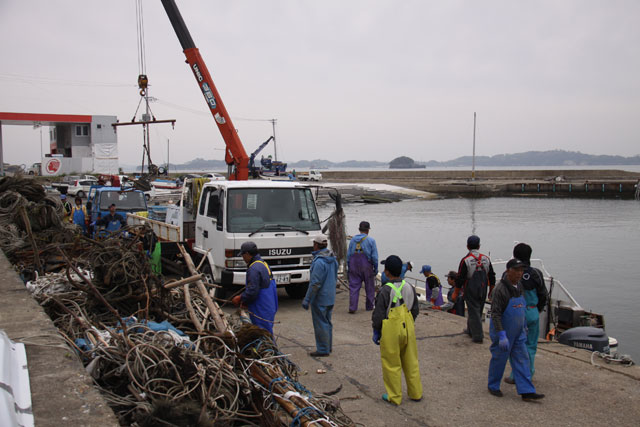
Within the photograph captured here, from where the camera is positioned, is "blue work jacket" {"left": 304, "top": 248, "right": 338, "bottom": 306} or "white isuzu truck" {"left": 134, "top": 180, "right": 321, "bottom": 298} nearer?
"blue work jacket" {"left": 304, "top": 248, "right": 338, "bottom": 306}

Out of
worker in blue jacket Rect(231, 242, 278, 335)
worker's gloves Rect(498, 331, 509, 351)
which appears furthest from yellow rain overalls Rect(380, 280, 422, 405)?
worker in blue jacket Rect(231, 242, 278, 335)

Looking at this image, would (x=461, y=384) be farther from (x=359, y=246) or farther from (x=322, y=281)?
(x=359, y=246)

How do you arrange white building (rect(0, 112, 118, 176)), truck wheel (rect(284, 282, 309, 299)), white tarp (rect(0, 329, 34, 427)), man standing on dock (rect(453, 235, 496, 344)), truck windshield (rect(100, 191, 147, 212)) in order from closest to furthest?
white tarp (rect(0, 329, 34, 427))
man standing on dock (rect(453, 235, 496, 344))
truck wheel (rect(284, 282, 309, 299))
truck windshield (rect(100, 191, 147, 212))
white building (rect(0, 112, 118, 176))

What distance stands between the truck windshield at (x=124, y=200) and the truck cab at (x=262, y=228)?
665cm

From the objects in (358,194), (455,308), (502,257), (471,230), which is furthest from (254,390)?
(358,194)

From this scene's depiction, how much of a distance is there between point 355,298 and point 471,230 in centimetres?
2761

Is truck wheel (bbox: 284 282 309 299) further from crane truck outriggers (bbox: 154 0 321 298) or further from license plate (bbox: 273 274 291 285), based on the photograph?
license plate (bbox: 273 274 291 285)

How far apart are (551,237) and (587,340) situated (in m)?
25.8

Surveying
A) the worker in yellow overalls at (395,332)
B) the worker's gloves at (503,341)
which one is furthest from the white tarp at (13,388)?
Result: the worker's gloves at (503,341)

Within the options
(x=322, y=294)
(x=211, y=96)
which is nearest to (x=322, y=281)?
(x=322, y=294)

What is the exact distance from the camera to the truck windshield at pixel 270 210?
9.48 m

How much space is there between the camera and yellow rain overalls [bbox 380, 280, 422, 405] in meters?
5.41

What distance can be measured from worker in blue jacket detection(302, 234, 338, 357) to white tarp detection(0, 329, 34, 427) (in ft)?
12.7

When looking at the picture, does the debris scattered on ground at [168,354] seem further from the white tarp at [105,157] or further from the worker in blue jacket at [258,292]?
the white tarp at [105,157]
